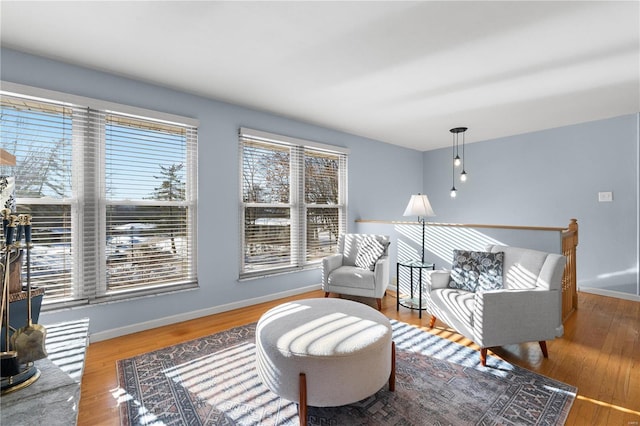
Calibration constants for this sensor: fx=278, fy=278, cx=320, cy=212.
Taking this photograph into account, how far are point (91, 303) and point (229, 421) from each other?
1.87 meters

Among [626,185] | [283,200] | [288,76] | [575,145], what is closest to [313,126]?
[283,200]

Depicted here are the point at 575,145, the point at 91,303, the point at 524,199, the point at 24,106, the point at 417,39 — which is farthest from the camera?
the point at 524,199

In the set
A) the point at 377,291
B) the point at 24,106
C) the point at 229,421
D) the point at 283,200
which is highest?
the point at 24,106

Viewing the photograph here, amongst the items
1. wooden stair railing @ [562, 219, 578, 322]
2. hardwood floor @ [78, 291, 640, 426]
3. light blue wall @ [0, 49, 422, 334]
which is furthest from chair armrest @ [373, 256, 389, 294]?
wooden stair railing @ [562, 219, 578, 322]

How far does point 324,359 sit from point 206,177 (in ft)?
8.12

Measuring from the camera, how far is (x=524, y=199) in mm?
4746

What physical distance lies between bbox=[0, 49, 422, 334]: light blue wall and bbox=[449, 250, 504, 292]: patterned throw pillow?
6.83 feet

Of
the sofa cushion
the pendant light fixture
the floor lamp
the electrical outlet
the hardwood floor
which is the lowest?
the hardwood floor

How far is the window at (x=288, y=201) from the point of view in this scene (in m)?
3.62

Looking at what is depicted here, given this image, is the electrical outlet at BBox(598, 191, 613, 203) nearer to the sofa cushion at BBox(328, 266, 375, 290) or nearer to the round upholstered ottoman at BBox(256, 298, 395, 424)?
the sofa cushion at BBox(328, 266, 375, 290)

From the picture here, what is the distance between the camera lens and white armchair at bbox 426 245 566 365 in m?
2.18

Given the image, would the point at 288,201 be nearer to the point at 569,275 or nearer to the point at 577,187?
the point at 569,275

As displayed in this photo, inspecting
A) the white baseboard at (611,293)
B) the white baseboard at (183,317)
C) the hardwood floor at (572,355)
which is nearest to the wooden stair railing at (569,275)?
the hardwood floor at (572,355)

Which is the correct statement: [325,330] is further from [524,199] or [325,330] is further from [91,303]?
[524,199]
